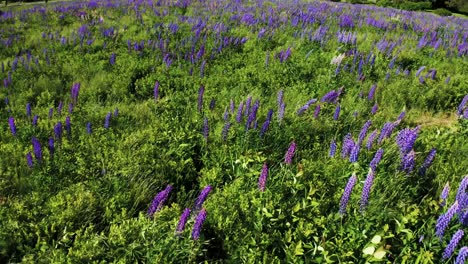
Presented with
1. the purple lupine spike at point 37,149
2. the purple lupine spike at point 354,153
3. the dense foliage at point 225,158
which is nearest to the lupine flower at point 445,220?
the dense foliage at point 225,158

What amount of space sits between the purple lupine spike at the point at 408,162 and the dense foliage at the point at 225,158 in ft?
0.07

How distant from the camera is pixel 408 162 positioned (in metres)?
3.28

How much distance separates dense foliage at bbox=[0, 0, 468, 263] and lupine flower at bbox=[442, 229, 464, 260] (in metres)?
0.01

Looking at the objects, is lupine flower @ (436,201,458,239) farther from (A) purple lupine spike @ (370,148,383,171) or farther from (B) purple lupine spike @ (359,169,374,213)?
(A) purple lupine spike @ (370,148,383,171)

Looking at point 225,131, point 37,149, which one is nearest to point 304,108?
point 225,131

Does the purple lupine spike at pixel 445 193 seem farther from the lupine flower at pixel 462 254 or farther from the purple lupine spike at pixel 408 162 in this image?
the lupine flower at pixel 462 254

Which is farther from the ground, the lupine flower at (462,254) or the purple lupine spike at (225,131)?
the purple lupine spike at (225,131)

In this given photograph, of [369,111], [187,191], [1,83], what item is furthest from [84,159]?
[369,111]

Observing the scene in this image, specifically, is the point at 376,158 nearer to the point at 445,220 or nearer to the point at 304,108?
the point at 445,220

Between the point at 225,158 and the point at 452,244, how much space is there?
83.5 inches

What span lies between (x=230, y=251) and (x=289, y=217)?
1.91 ft

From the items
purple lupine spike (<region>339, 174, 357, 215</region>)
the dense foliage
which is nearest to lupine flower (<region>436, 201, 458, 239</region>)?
the dense foliage

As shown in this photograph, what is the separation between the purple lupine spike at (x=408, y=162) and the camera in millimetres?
3246

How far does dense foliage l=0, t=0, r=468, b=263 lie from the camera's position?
264 centimetres
